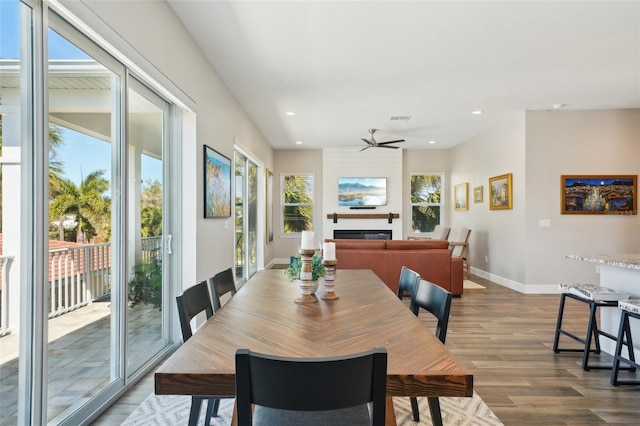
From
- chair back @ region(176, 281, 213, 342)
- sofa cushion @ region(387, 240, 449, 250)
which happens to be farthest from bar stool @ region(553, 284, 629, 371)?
chair back @ region(176, 281, 213, 342)

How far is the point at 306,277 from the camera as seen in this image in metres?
1.68

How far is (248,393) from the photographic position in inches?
33.0

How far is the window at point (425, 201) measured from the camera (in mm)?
8727

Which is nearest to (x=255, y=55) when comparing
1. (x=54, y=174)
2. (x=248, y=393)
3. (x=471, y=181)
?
(x=54, y=174)

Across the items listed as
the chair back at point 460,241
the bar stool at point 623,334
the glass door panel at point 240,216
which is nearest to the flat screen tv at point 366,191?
the chair back at point 460,241

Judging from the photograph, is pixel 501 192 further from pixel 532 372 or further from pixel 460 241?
pixel 532 372

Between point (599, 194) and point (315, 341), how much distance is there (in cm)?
590

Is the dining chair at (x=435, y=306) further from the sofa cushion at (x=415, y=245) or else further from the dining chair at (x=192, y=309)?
the sofa cushion at (x=415, y=245)

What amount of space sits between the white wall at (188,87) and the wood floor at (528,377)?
4.57 ft

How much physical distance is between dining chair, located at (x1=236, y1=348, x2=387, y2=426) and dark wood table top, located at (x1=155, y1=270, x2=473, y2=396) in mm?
98

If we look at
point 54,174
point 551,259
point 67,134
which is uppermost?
point 67,134

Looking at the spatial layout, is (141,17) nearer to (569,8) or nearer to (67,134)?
(67,134)

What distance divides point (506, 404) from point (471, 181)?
586cm

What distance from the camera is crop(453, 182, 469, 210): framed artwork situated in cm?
758
